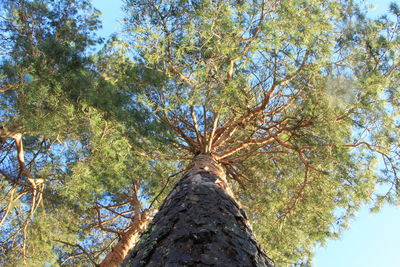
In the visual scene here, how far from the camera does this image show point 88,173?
454cm

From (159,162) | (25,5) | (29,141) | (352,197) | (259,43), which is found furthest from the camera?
(29,141)

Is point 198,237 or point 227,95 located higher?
point 227,95

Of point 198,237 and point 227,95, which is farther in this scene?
point 227,95

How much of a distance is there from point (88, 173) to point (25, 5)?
484 centimetres

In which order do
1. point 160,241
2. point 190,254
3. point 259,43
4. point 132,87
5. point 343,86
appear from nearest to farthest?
point 190,254
point 160,241
point 343,86
point 259,43
point 132,87

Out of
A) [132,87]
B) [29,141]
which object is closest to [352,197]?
[132,87]

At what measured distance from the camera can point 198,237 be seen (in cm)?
166

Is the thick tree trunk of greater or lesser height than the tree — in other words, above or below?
below

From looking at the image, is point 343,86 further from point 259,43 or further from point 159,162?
point 159,162

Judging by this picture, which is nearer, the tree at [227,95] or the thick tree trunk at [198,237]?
the thick tree trunk at [198,237]

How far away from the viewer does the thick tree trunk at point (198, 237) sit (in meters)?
1.46

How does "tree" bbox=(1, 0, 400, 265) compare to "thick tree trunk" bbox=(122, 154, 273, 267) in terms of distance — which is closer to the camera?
"thick tree trunk" bbox=(122, 154, 273, 267)

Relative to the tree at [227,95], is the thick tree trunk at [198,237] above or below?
below

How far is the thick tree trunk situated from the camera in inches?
57.7
